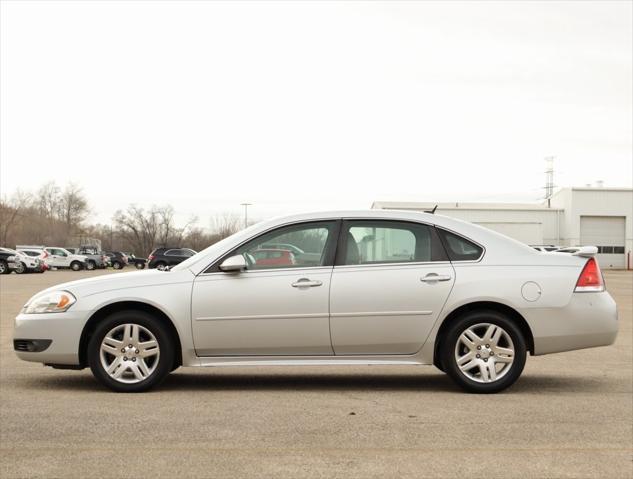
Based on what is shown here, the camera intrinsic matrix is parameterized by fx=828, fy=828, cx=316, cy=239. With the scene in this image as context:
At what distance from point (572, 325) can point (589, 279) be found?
444mm

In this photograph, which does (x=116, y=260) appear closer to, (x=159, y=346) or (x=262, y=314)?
(x=159, y=346)

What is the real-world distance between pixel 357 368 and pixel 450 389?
1.62 meters

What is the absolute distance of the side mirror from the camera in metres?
7.05

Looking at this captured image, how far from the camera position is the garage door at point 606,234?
70188mm

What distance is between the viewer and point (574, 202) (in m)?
70.2

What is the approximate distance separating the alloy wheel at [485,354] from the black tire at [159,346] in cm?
247

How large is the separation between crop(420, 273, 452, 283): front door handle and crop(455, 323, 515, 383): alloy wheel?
469 mm


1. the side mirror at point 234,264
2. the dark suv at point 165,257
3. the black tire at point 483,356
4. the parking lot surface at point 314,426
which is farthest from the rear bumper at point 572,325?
the dark suv at point 165,257

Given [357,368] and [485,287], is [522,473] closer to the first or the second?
[485,287]

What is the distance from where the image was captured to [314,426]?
561 centimetres

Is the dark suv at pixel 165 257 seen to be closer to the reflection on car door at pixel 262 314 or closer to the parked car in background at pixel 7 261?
the parked car in background at pixel 7 261

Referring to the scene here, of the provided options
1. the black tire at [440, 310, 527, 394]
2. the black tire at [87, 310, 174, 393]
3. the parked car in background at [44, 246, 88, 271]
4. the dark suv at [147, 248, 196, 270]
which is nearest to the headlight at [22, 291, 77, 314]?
the black tire at [87, 310, 174, 393]

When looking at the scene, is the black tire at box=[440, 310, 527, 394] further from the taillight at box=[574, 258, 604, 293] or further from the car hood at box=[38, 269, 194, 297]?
the car hood at box=[38, 269, 194, 297]

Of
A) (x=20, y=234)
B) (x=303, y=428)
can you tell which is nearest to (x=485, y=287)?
(x=303, y=428)
